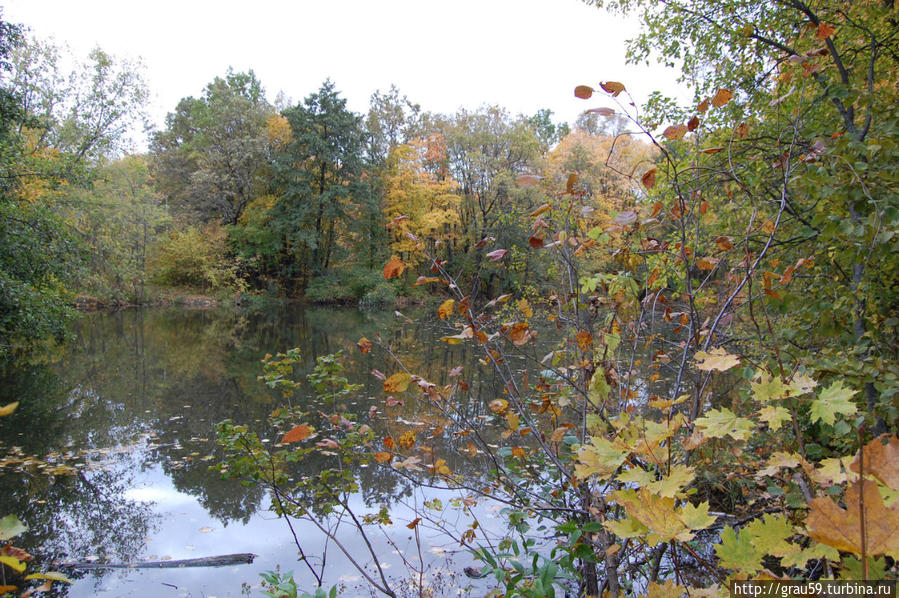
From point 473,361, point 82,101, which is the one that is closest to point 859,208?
point 473,361

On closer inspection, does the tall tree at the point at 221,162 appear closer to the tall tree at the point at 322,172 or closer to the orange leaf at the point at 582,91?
the tall tree at the point at 322,172

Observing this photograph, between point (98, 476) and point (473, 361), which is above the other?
point (473, 361)

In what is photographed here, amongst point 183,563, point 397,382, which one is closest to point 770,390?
point 397,382

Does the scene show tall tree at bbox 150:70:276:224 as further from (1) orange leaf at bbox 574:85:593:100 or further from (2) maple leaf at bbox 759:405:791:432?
(2) maple leaf at bbox 759:405:791:432

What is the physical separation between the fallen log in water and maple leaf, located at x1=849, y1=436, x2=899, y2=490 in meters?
3.77

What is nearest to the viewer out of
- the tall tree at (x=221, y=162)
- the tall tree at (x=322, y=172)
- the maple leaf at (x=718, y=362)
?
the maple leaf at (x=718, y=362)

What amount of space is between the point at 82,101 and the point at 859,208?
827 inches

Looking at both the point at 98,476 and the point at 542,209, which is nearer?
the point at 542,209

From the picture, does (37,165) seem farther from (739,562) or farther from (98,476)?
(739,562)

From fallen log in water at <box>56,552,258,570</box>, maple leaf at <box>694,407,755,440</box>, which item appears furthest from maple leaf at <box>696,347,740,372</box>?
fallen log in water at <box>56,552,258,570</box>

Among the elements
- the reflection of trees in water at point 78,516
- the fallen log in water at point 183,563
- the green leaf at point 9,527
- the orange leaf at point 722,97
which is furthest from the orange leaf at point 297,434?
the reflection of trees in water at point 78,516

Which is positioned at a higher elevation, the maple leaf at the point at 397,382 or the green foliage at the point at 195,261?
the green foliage at the point at 195,261

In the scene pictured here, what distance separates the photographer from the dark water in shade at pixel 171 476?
11.2 feet

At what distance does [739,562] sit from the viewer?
83 cm
